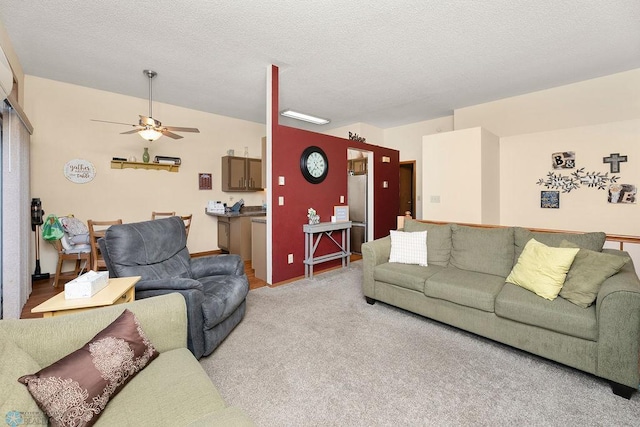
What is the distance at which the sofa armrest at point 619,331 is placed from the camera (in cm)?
170

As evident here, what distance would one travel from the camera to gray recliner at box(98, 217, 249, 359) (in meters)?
2.08

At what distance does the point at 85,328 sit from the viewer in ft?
4.25

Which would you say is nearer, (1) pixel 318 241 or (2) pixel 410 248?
(2) pixel 410 248

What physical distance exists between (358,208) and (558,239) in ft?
11.4

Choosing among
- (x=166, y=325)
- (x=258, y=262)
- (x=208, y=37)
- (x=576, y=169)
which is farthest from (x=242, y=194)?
(x=576, y=169)

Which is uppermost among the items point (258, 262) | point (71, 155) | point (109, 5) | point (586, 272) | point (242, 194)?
point (109, 5)

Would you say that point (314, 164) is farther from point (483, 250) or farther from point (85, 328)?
point (85, 328)

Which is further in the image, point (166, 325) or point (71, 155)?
point (71, 155)

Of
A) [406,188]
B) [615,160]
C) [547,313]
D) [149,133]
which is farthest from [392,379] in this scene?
[406,188]

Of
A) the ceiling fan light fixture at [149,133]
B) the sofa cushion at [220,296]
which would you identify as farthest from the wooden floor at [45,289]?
the ceiling fan light fixture at [149,133]

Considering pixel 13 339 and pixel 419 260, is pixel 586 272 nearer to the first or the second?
pixel 419 260

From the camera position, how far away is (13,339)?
3.78ft

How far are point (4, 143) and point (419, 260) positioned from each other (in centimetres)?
445

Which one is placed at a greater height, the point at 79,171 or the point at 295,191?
the point at 79,171
